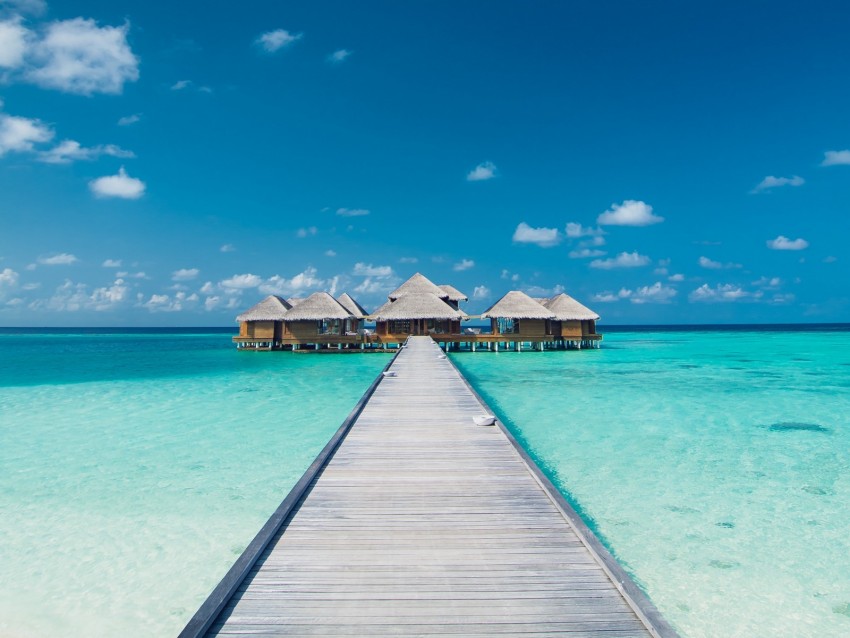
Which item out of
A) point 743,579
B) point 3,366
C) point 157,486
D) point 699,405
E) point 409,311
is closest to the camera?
A: point 743,579

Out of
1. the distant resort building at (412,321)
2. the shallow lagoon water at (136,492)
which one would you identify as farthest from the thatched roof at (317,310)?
the shallow lagoon water at (136,492)

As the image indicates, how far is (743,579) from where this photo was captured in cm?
348

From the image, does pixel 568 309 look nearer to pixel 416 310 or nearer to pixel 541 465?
pixel 416 310

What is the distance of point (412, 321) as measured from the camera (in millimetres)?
24484

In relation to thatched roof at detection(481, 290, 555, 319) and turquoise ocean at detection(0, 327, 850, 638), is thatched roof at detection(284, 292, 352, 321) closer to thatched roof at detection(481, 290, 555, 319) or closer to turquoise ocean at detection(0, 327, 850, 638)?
thatched roof at detection(481, 290, 555, 319)

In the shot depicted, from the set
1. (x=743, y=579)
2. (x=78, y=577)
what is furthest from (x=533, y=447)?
(x=78, y=577)

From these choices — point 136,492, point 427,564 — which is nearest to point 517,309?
point 136,492

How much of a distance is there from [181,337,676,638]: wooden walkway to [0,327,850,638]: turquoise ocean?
40.4 inches

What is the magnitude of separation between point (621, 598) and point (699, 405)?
8.82 meters

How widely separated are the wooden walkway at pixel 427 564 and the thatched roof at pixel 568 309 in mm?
20899

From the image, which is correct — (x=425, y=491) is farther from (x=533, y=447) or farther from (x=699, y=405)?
(x=699, y=405)

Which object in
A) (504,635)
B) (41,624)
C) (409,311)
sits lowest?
(41,624)

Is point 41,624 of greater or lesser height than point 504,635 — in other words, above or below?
below

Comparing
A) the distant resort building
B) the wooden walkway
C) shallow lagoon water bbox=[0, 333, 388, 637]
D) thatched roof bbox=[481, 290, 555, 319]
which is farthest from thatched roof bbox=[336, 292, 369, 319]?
the wooden walkway
